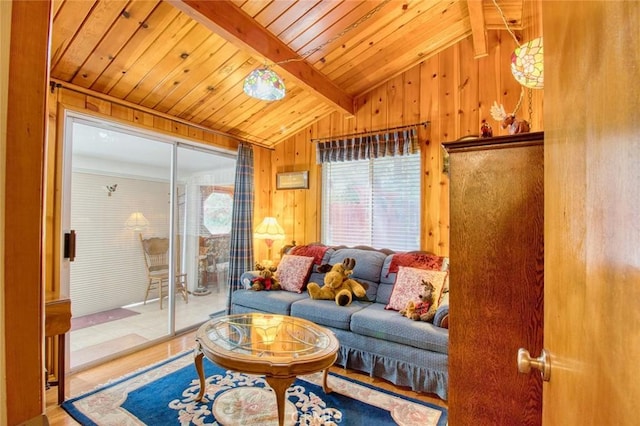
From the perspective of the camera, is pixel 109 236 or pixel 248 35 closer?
pixel 248 35

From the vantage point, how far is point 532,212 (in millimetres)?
1163

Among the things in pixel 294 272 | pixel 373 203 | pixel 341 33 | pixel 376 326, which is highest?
pixel 341 33

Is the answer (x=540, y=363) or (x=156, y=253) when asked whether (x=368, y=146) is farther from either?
(x=540, y=363)

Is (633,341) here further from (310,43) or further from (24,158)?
(310,43)

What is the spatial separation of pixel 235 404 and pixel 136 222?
84.3 inches

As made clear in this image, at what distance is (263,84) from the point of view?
7.89 ft

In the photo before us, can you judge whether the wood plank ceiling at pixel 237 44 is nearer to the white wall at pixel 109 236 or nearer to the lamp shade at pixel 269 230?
the white wall at pixel 109 236

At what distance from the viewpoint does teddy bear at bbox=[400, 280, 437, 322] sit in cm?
246

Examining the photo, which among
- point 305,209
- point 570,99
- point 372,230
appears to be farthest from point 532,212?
point 305,209

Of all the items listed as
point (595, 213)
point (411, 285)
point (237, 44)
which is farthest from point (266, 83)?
point (595, 213)

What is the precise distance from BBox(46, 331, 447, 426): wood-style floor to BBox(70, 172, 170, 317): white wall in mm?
616

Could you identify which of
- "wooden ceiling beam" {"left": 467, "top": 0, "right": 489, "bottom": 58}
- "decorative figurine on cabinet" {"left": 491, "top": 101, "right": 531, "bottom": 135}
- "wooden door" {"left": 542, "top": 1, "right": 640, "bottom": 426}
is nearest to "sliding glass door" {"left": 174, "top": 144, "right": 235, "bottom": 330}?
"wooden ceiling beam" {"left": 467, "top": 0, "right": 489, "bottom": 58}

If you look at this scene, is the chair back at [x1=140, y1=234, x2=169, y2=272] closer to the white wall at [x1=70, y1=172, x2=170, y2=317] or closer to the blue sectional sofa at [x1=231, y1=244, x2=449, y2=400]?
the white wall at [x1=70, y1=172, x2=170, y2=317]

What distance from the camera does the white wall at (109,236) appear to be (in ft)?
9.26
